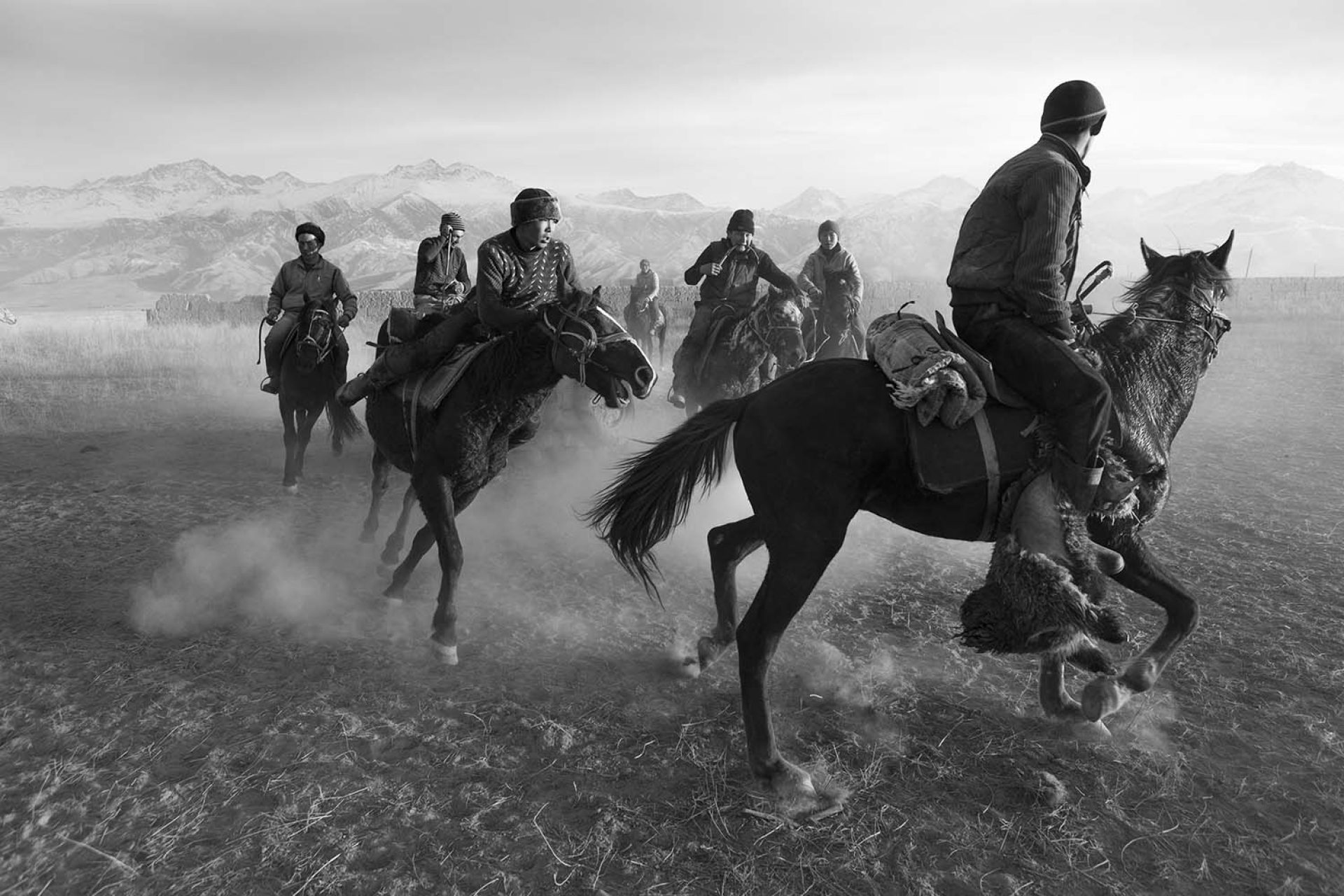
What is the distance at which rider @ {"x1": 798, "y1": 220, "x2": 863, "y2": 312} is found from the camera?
390 inches

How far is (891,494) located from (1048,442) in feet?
2.32

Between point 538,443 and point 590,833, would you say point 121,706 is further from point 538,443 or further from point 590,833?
point 538,443

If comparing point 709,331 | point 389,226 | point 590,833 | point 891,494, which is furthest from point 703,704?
point 389,226

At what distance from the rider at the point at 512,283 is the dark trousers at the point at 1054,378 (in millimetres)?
2398

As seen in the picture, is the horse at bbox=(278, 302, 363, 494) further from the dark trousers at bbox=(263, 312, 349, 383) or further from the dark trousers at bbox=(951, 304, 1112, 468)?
the dark trousers at bbox=(951, 304, 1112, 468)

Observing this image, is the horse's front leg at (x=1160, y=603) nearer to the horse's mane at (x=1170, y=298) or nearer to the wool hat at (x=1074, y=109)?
the horse's mane at (x=1170, y=298)

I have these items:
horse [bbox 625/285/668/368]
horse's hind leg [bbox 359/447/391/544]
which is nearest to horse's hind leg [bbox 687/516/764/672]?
horse's hind leg [bbox 359/447/391/544]

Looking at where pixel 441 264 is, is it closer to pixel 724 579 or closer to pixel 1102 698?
pixel 724 579

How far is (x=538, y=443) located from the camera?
9414 millimetres

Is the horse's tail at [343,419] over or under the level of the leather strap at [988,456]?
under

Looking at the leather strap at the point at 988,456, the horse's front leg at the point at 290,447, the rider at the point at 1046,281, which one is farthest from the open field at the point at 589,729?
the rider at the point at 1046,281

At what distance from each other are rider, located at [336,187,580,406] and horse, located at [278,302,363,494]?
3437mm

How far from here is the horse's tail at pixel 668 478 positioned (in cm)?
389

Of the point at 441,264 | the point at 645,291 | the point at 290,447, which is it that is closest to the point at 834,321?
the point at 441,264
